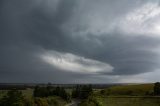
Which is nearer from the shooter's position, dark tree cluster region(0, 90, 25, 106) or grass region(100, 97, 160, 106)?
dark tree cluster region(0, 90, 25, 106)

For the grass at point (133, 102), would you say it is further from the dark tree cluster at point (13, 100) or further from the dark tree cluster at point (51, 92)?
the dark tree cluster at point (51, 92)

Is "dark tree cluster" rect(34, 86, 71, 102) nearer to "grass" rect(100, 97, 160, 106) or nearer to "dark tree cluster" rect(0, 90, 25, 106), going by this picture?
"grass" rect(100, 97, 160, 106)

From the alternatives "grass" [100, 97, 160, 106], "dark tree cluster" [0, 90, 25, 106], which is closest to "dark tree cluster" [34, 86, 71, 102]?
"grass" [100, 97, 160, 106]

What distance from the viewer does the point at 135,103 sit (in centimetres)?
10425

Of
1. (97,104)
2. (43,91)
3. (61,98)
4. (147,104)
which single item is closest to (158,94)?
(147,104)

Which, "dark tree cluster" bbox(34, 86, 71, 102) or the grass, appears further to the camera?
"dark tree cluster" bbox(34, 86, 71, 102)

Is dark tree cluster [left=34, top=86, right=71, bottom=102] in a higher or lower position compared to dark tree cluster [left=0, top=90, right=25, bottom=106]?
higher

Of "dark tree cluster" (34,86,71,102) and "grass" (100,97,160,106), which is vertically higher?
"dark tree cluster" (34,86,71,102)

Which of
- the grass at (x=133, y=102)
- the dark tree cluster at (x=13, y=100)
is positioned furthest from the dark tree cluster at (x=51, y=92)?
the dark tree cluster at (x=13, y=100)

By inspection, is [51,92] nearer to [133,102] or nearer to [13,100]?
[133,102]

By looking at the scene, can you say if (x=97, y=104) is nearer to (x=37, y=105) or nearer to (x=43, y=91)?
(x=37, y=105)

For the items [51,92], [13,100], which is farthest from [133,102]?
[51,92]

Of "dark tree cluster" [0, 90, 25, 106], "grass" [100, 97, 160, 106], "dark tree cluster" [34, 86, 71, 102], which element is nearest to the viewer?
"dark tree cluster" [0, 90, 25, 106]

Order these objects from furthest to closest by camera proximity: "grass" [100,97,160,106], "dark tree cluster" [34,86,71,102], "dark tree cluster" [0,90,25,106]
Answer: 1. "dark tree cluster" [34,86,71,102]
2. "grass" [100,97,160,106]
3. "dark tree cluster" [0,90,25,106]
